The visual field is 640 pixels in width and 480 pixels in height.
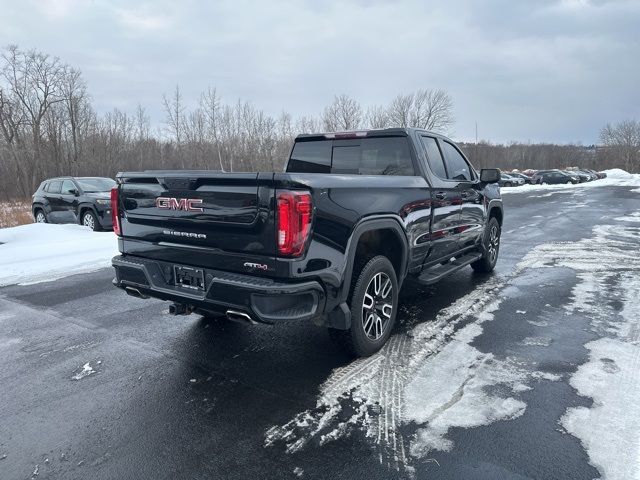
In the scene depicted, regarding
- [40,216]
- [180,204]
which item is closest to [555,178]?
[40,216]

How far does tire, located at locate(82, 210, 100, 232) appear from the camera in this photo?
A: 39.5 ft

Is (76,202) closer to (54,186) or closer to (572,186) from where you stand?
(54,186)

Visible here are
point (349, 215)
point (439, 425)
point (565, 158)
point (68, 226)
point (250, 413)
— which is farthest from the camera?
point (565, 158)

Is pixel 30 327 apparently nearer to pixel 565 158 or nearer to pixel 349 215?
pixel 349 215

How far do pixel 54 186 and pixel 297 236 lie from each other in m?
13.6

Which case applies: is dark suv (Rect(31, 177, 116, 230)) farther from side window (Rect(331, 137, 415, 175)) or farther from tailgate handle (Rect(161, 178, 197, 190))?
tailgate handle (Rect(161, 178, 197, 190))

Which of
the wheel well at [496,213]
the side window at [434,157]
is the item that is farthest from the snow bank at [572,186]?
the side window at [434,157]

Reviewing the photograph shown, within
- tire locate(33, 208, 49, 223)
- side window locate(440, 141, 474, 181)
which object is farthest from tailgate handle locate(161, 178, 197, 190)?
tire locate(33, 208, 49, 223)

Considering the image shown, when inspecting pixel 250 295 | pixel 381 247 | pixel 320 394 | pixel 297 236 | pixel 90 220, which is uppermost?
pixel 297 236

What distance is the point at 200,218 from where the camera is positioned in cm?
321

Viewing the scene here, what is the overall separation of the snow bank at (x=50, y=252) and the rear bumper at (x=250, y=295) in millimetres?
4691

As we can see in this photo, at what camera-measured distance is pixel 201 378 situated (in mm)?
3434

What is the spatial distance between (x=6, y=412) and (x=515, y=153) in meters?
111

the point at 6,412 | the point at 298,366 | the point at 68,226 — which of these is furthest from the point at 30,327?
the point at 68,226
